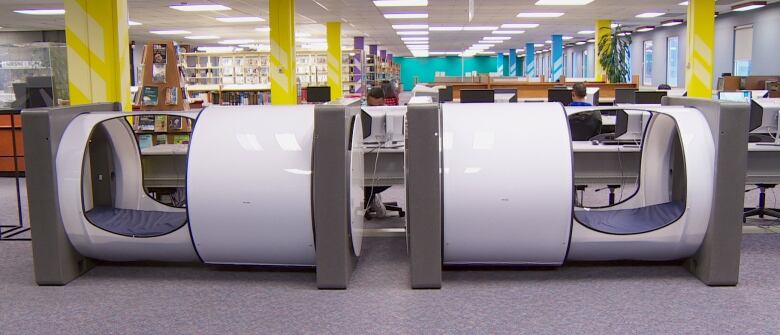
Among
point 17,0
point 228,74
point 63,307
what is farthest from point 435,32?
point 63,307

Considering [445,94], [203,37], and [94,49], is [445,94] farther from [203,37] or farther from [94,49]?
[203,37]

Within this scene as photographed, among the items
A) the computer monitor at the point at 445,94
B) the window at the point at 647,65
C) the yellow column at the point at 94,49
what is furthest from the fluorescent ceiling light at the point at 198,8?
the window at the point at 647,65

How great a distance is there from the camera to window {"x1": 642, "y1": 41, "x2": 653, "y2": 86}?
2483 cm

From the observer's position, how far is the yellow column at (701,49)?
12.8m

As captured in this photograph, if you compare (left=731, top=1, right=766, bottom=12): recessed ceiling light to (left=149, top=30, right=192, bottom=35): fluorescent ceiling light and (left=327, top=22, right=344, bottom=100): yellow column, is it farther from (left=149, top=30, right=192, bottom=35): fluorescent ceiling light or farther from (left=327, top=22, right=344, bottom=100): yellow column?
(left=149, top=30, right=192, bottom=35): fluorescent ceiling light

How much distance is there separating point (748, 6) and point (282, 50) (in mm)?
10925

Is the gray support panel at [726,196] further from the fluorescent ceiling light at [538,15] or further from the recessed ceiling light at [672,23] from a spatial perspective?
the recessed ceiling light at [672,23]

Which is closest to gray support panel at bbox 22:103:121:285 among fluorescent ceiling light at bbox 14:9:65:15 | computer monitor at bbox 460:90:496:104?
computer monitor at bbox 460:90:496:104

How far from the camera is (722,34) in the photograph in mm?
18812

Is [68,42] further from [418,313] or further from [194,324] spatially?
[418,313]

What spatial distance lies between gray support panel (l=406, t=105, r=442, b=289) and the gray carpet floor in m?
0.14

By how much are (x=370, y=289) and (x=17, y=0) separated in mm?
12351

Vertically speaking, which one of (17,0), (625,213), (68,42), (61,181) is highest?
(17,0)

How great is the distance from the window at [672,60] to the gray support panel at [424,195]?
20.4m
